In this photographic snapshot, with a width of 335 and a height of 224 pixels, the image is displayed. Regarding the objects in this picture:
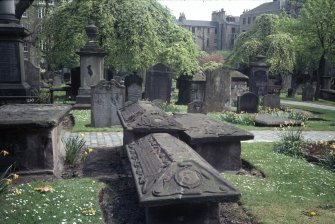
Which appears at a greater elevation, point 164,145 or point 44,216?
point 164,145

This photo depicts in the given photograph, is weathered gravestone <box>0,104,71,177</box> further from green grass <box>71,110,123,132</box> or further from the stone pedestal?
the stone pedestal

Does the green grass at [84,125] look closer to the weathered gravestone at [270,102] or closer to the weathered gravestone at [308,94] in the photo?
the weathered gravestone at [270,102]

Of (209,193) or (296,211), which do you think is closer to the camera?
(209,193)

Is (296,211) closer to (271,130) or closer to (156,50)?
(271,130)

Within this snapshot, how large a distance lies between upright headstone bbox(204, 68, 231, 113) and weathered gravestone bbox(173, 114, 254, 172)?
1015cm

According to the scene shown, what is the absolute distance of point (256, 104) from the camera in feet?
56.3

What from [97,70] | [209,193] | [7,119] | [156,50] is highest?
[156,50]

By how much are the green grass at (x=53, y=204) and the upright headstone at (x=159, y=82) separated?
13289mm

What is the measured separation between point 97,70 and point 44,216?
13979 mm

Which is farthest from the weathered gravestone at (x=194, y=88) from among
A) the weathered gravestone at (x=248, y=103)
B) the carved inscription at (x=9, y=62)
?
the carved inscription at (x=9, y=62)

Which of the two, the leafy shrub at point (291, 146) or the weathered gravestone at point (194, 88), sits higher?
the weathered gravestone at point (194, 88)

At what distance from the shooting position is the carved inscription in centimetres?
1205

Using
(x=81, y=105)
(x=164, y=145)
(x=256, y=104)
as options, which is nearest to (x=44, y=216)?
(x=164, y=145)

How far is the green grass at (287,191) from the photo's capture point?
4640mm
